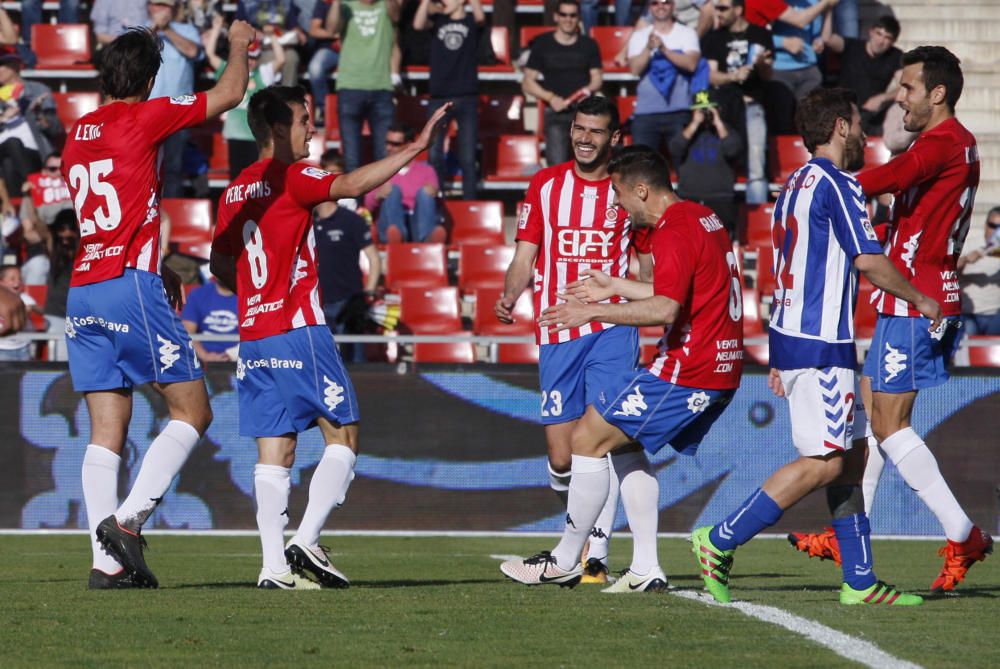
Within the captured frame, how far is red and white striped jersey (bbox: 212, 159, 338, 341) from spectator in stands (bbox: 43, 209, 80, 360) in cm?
636

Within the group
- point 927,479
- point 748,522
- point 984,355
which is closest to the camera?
point 748,522

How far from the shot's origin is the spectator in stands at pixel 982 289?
46.4 feet

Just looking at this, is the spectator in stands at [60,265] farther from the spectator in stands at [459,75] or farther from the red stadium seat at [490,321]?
the spectator in stands at [459,75]

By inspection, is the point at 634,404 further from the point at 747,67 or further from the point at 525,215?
the point at 747,67

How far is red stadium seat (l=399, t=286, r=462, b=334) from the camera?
1450 centimetres

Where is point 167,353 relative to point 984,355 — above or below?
above

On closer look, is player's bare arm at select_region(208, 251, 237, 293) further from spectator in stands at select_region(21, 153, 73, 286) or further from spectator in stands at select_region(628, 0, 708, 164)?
spectator in stands at select_region(628, 0, 708, 164)

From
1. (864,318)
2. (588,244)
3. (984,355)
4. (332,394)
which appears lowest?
(984,355)

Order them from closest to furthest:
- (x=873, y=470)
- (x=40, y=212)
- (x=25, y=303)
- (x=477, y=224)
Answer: (x=873, y=470) < (x=25, y=303) < (x=40, y=212) < (x=477, y=224)

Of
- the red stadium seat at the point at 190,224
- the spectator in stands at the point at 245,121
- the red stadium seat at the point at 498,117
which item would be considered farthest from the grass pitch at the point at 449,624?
the red stadium seat at the point at 498,117

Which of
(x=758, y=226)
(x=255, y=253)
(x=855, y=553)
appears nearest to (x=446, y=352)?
(x=758, y=226)

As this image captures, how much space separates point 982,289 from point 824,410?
27.4ft

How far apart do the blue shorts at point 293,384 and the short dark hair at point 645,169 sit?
1570 mm

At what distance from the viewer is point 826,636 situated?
5453 millimetres
